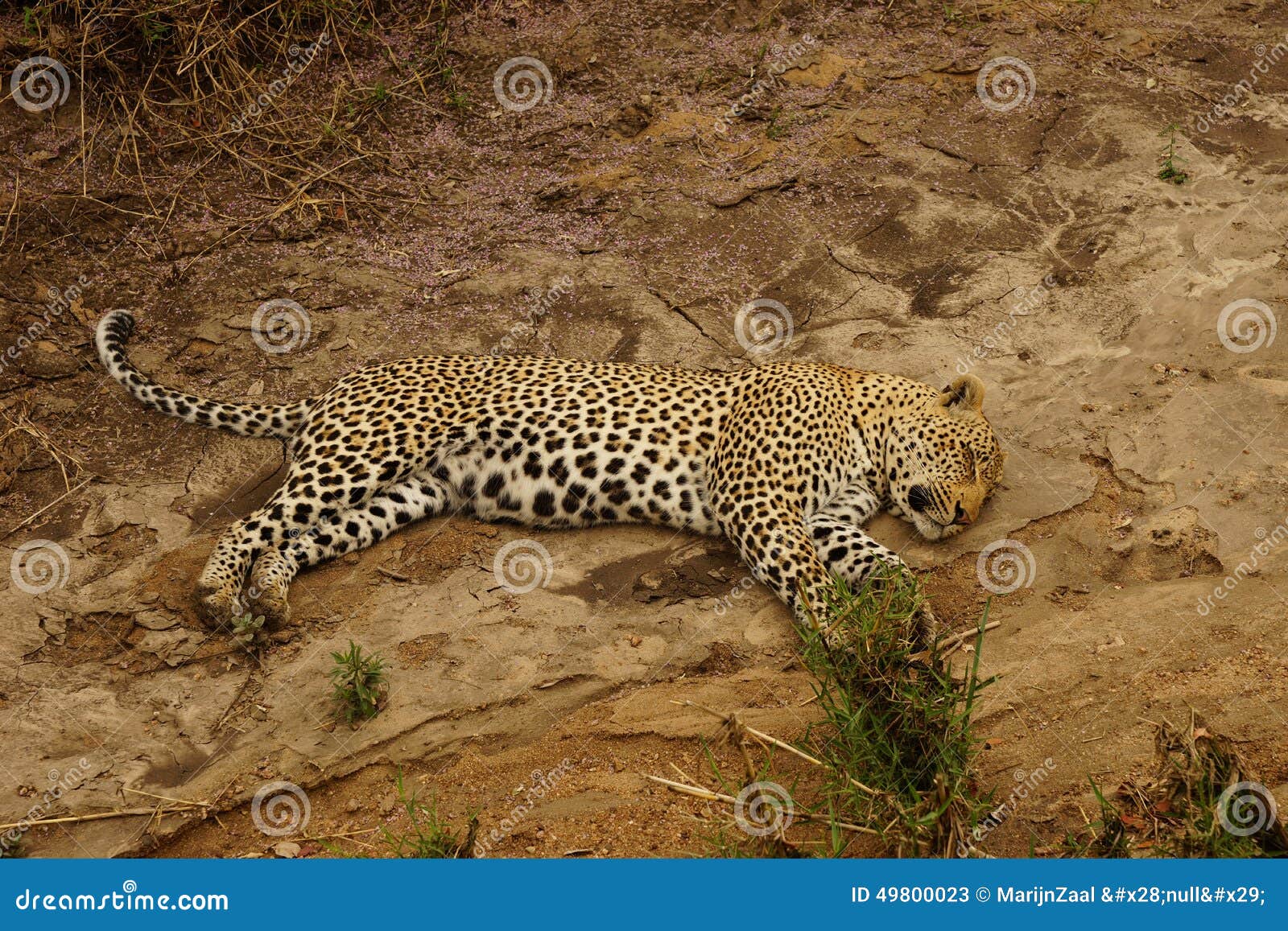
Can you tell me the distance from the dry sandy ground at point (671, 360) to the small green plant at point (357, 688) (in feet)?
0.37

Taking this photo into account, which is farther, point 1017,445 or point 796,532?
point 1017,445

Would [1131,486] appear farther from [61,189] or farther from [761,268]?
[61,189]

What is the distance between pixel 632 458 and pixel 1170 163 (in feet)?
21.2

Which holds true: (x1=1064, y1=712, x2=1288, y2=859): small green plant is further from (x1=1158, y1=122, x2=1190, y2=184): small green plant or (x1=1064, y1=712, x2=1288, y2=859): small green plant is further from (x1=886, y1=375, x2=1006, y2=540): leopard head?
(x1=1158, y1=122, x2=1190, y2=184): small green plant

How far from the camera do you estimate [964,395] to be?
7656 millimetres

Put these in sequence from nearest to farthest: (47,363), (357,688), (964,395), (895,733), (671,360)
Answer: (895,733) → (357,688) → (964,395) → (47,363) → (671,360)

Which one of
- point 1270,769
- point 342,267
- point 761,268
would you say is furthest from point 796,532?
point 342,267

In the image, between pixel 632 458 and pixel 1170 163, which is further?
pixel 1170 163

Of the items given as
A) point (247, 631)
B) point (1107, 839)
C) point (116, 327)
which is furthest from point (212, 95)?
point (1107, 839)

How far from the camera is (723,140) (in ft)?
38.2

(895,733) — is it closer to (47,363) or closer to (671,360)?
(671,360)

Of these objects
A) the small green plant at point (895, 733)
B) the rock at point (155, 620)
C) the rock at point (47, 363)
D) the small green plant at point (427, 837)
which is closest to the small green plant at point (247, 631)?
the rock at point (155, 620)

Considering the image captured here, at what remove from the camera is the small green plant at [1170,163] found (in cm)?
1084

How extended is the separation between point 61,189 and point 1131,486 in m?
9.02
